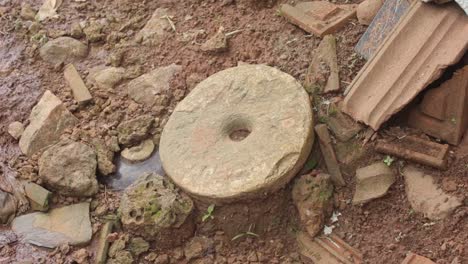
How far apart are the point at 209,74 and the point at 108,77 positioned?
75 centimetres

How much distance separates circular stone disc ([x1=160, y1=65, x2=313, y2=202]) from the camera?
11.4 ft

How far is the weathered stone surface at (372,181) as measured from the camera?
3430mm

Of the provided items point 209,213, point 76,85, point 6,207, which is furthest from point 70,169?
point 209,213

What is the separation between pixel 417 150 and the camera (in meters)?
3.38

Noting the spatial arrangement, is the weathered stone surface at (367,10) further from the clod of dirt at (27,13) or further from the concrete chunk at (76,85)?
the clod of dirt at (27,13)

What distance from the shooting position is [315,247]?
11.4 ft

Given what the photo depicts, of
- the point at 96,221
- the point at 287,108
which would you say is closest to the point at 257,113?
the point at 287,108

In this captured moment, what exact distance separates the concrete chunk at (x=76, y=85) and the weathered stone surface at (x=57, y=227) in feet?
2.71

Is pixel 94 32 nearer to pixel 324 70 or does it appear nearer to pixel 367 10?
pixel 324 70

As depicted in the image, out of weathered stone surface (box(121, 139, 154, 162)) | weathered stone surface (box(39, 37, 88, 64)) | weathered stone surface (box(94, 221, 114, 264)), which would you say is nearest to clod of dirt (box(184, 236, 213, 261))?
weathered stone surface (box(94, 221, 114, 264))

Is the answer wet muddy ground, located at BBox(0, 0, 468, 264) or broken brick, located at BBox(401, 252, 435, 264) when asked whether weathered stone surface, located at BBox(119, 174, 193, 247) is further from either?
broken brick, located at BBox(401, 252, 435, 264)

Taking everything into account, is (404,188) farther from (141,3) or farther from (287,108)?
(141,3)

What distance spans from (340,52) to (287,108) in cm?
54

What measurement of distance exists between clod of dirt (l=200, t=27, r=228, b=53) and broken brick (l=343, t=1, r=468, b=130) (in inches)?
40.7
